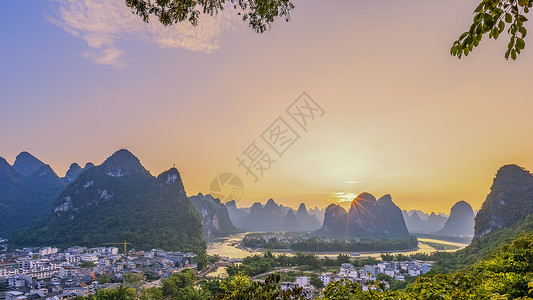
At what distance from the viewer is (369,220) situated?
70812mm

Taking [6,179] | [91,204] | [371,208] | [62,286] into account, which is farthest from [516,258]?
[6,179]

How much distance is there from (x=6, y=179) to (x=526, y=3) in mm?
77511

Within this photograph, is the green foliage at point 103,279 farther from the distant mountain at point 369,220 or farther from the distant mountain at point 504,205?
the distant mountain at point 369,220

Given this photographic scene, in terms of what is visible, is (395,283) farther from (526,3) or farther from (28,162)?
(28,162)

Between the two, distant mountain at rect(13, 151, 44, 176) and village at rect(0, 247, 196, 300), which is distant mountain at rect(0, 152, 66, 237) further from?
village at rect(0, 247, 196, 300)

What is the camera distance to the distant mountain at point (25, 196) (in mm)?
48094

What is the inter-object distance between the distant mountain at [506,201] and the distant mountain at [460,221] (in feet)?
214

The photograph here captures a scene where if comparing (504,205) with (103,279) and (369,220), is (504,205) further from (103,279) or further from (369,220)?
(103,279)

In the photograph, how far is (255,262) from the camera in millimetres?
25453

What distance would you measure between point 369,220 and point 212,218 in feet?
139

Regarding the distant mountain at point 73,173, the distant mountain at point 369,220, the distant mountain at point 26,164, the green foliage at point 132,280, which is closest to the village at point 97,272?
the green foliage at point 132,280

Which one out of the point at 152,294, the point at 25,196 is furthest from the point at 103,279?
the point at 25,196

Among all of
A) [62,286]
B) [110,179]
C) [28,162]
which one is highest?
[28,162]

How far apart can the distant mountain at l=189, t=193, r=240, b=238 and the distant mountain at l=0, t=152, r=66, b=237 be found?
32.4 meters
